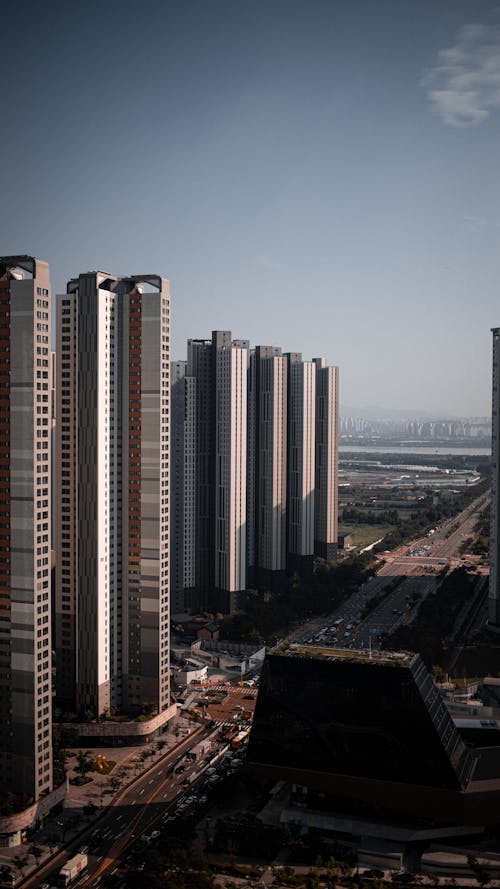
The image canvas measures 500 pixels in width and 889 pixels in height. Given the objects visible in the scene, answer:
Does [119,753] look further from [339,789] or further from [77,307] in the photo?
[77,307]

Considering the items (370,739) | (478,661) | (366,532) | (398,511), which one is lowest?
(478,661)

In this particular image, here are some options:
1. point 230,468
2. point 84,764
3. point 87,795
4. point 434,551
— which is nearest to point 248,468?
point 230,468

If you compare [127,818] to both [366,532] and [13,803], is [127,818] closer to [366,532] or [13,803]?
[13,803]

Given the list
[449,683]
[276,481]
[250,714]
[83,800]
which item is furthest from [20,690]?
[276,481]

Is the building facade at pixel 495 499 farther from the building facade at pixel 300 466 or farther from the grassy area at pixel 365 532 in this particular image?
the grassy area at pixel 365 532

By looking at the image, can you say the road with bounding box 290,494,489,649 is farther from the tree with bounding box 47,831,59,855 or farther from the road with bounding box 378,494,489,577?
the tree with bounding box 47,831,59,855

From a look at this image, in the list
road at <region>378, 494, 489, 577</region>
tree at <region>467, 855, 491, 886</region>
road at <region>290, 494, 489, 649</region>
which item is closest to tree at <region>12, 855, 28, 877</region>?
tree at <region>467, 855, 491, 886</region>

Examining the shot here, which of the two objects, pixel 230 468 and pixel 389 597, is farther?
pixel 389 597
